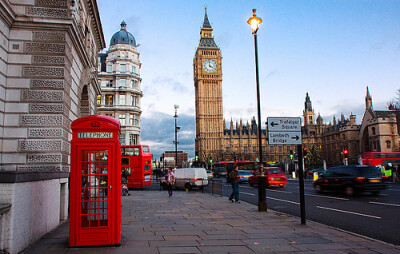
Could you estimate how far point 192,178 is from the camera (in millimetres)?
25156

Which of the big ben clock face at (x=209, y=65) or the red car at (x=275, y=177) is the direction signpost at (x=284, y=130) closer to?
the red car at (x=275, y=177)

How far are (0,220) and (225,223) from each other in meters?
5.91

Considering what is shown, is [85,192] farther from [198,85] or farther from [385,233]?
[198,85]

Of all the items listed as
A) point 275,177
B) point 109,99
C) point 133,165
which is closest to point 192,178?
point 133,165

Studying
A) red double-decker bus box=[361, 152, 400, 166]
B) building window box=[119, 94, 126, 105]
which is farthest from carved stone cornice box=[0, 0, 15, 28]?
red double-decker bus box=[361, 152, 400, 166]

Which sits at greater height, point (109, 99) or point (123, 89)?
point (123, 89)

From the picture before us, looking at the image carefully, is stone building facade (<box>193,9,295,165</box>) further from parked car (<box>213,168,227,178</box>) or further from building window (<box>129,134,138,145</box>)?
building window (<box>129,134,138,145</box>)

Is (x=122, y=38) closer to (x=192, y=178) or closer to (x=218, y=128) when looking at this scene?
(x=192, y=178)

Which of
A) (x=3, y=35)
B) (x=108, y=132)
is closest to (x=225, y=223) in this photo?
(x=108, y=132)

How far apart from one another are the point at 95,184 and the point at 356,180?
15329mm

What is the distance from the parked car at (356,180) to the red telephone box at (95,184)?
14939 mm

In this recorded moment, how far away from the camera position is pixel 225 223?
9430 mm

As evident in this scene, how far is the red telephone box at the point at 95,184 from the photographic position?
6.40 m

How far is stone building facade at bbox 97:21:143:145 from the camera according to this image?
2042 inches
